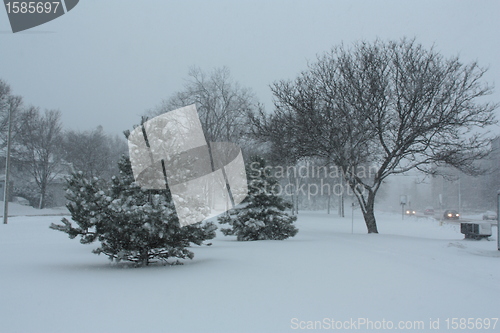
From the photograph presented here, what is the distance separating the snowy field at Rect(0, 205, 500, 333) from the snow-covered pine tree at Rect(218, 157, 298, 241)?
6.31m

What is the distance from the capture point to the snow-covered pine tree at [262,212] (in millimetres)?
17594

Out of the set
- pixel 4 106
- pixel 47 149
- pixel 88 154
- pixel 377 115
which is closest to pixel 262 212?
pixel 377 115

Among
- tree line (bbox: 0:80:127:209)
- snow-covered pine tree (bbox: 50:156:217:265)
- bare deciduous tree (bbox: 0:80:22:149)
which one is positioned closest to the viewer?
snow-covered pine tree (bbox: 50:156:217:265)

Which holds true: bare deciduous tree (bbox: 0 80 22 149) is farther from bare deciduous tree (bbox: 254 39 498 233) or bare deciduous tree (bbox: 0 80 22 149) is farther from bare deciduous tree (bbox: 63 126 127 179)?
bare deciduous tree (bbox: 254 39 498 233)

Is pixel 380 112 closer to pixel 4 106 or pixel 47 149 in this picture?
pixel 4 106

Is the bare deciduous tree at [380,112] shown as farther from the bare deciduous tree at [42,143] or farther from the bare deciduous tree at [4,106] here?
the bare deciduous tree at [42,143]

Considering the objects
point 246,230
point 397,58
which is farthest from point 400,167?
point 246,230

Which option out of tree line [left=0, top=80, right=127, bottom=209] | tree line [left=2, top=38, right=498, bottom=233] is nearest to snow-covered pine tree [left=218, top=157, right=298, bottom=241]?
tree line [left=2, top=38, right=498, bottom=233]

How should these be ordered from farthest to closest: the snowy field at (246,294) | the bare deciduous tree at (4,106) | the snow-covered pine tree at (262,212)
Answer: the bare deciduous tree at (4,106) → the snow-covered pine tree at (262,212) → the snowy field at (246,294)

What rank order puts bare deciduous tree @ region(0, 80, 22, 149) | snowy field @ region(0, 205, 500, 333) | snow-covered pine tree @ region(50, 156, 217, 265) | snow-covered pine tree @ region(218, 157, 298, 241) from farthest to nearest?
bare deciduous tree @ region(0, 80, 22, 149) → snow-covered pine tree @ region(218, 157, 298, 241) → snow-covered pine tree @ region(50, 156, 217, 265) → snowy field @ region(0, 205, 500, 333)

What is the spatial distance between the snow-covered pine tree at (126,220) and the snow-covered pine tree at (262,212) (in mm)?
7923

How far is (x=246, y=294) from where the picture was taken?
22.7 feet

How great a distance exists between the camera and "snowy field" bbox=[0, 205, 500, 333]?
18.0ft

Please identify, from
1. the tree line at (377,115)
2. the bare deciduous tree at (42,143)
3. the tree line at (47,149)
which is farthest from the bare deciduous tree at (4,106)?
the tree line at (377,115)
